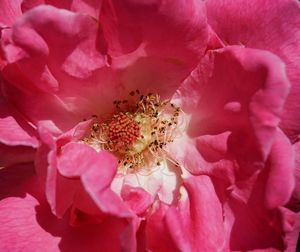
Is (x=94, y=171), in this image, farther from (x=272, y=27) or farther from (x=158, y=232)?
(x=272, y=27)

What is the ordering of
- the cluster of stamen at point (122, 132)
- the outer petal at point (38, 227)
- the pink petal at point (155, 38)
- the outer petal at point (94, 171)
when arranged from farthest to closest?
1. the cluster of stamen at point (122, 132)
2. the outer petal at point (38, 227)
3. the pink petal at point (155, 38)
4. the outer petal at point (94, 171)

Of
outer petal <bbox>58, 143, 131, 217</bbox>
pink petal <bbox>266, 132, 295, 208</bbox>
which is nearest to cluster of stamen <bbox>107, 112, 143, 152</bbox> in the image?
outer petal <bbox>58, 143, 131, 217</bbox>

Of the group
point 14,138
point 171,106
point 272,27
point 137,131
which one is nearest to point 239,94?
point 272,27

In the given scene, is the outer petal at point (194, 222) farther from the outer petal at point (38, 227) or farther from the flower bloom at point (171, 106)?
the outer petal at point (38, 227)

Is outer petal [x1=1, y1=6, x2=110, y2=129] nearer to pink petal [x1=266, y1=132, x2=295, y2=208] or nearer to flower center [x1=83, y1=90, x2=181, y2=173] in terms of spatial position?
flower center [x1=83, y1=90, x2=181, y2=173]

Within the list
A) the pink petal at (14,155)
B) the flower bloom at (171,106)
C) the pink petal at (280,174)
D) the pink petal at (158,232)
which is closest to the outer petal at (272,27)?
the flower bloom at (171,106)

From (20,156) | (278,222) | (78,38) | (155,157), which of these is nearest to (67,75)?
(78,38)

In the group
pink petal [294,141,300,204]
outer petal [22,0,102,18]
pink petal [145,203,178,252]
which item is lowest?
pink petal [145,203,178,252]

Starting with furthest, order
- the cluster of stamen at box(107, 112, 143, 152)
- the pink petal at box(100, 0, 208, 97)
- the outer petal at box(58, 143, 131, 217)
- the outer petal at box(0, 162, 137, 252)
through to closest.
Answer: the cluster of stamen at box(107, 112, 143, 152) → the outer petal at box(0, 162, 137, 252) → the pink petal at box(100, 0, 208, 97) → the outer petal at box(58, 143, 131, 217)
